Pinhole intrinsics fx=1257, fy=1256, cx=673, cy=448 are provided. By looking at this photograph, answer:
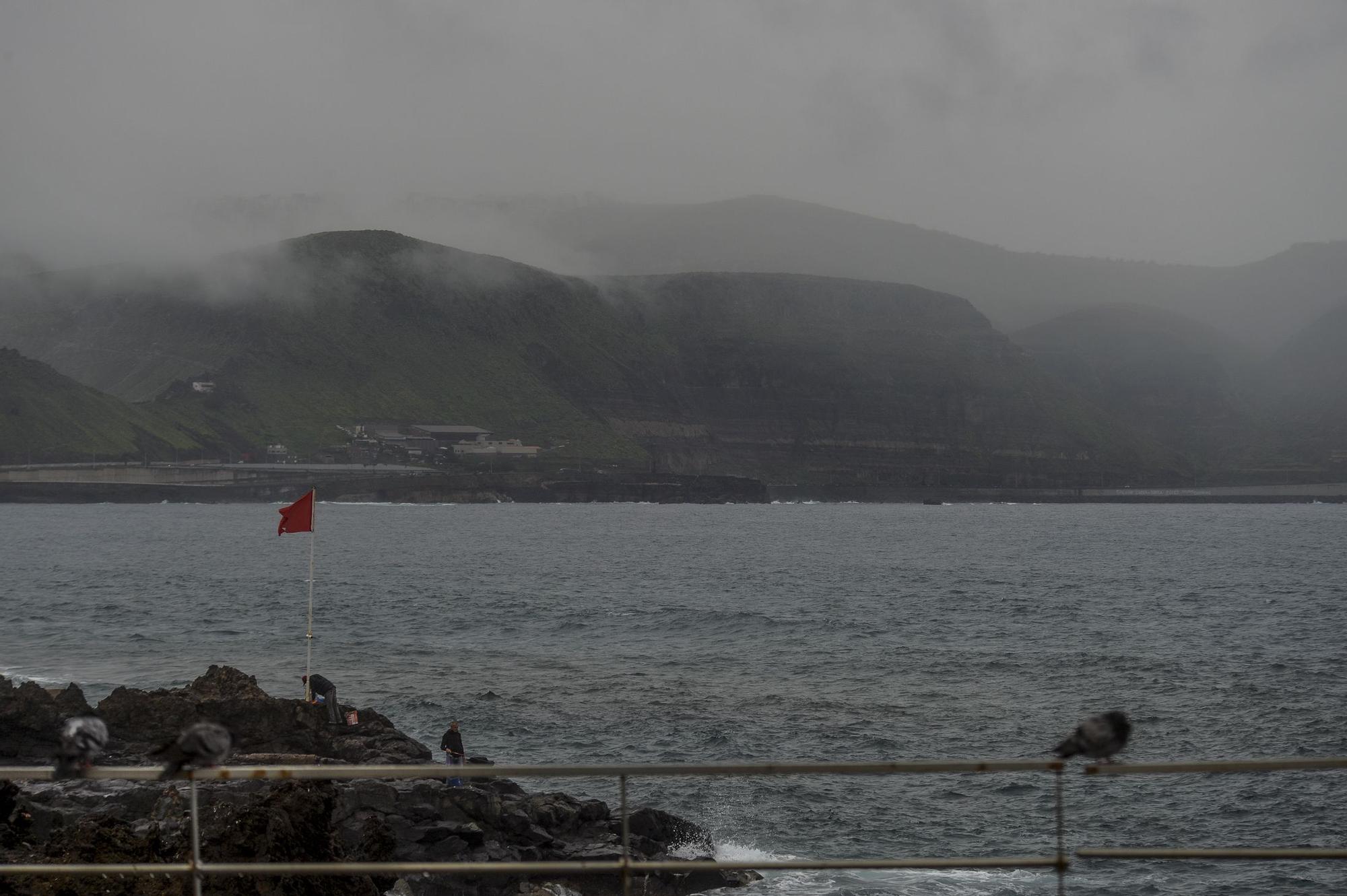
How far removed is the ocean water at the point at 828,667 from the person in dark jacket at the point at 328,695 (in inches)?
148

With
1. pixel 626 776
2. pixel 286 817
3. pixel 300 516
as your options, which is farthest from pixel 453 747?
pixel 626 776

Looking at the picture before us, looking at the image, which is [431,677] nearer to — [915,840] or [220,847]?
[915,840]

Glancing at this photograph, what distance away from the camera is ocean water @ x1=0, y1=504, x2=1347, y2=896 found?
2312 centimetres

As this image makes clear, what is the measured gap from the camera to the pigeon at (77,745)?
222 inches

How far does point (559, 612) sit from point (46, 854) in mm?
46952

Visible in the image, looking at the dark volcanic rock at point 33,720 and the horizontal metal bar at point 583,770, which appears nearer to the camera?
the horizontal metal bar at point 583,770

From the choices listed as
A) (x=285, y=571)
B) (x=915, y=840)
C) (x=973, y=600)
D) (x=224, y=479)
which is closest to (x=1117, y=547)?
(x=973, y=600)

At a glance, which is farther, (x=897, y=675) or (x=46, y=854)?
(x=897, y=675)

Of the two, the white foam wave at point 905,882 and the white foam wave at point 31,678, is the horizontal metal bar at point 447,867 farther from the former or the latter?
the white foam wave at point 31,678

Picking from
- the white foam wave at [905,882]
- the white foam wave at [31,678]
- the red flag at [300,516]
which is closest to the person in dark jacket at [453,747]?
the white foam wave at [905,882]

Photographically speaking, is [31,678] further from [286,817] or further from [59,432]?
[59,432]

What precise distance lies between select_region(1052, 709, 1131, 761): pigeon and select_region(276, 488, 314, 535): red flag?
73.3 feet

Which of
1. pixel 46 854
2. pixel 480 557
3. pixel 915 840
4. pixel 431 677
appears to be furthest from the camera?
pixel 480 557

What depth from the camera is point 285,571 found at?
84.1 metres
